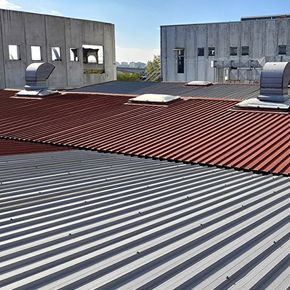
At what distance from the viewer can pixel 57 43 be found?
52.8 m

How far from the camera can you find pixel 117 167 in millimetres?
10344

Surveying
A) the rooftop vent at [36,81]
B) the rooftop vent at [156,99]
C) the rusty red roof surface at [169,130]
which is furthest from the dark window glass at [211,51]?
the rooftop vent at [156,99]

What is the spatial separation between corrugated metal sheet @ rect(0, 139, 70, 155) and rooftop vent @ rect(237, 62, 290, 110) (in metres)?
8.10

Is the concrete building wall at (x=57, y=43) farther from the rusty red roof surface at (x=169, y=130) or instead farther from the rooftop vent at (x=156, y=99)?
the rooftop vent at (x=156, y=99)

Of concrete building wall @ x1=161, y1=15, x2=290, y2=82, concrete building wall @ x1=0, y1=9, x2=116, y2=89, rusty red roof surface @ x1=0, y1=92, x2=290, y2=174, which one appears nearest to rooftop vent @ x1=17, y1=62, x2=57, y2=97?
rusty red roof surface @ x1=0, y1=92, x2=290, y2=174

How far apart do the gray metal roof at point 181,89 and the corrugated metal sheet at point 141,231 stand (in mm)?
17903

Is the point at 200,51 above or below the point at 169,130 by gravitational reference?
above

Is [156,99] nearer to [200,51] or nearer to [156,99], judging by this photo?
[156,99]

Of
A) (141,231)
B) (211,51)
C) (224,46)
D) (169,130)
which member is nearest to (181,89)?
(169,130)

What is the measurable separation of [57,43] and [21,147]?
42315 mm

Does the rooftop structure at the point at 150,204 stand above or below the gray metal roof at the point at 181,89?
below

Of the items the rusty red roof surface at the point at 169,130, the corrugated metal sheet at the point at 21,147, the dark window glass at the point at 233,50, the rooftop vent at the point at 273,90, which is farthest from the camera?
the dark window glass at the point at 233,50

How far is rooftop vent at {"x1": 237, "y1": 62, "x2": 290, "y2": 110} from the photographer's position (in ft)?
53.9

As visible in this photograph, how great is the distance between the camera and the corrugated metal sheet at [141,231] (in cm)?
443
